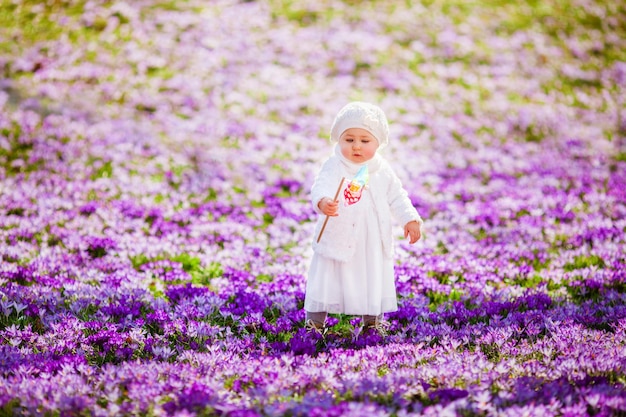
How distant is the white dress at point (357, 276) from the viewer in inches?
238

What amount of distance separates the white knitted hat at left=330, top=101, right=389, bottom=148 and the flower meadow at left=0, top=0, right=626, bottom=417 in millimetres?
2005

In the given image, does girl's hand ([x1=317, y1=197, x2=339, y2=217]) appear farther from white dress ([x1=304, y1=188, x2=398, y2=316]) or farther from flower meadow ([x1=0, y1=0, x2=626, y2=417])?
flower meadow ([x1=0, y1=0, x2=626, y2=417])

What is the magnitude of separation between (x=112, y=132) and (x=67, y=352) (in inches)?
365

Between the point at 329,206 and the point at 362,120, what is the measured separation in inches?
34.4

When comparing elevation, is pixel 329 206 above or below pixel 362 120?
below

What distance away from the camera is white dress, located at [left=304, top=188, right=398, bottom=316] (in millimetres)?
6039

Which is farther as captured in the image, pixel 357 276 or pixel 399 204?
pixel 399 204

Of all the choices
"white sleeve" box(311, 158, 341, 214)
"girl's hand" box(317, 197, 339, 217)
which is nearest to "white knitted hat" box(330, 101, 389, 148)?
"white sleeve" box(311, 158, 341, 214)

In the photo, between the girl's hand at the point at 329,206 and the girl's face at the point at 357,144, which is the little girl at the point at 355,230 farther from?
the girl's hand at the point at 329,206

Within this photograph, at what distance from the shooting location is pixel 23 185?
37.5ft

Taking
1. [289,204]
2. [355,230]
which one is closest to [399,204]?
[355,230]

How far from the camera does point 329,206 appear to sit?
18.6ft

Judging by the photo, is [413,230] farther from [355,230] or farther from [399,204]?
[355,230]

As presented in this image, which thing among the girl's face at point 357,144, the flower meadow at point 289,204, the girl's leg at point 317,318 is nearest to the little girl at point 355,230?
the girl's face at point 357,144
